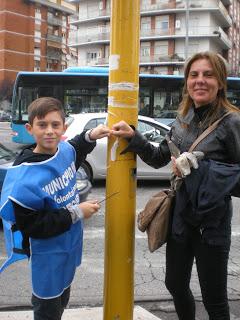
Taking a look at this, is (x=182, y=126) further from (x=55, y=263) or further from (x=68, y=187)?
A: (x=55, y=263)

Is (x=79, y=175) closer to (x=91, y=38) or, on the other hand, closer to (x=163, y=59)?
(x=163, y=59)

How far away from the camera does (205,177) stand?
2.28 m

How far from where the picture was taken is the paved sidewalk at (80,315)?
11.3 ft

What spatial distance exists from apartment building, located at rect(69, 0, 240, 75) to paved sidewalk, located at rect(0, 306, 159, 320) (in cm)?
5343

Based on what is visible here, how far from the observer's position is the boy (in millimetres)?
2156

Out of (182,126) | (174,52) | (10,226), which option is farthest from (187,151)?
(174,52)

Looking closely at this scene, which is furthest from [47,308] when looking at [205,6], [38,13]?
[38,13]

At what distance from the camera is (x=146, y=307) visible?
3.78 m

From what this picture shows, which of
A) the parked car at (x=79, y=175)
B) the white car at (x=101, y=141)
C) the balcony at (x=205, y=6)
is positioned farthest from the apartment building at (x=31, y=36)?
the parked car at (x=79, y=175)

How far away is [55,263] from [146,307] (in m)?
1.74

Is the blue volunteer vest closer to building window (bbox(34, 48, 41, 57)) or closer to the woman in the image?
the woman

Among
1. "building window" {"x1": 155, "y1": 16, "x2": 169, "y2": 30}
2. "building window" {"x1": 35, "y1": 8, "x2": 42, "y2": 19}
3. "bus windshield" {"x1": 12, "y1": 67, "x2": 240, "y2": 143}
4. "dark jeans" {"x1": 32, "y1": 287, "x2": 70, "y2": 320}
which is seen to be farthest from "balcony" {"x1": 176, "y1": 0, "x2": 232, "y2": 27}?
"dark jeans" {"x1": 32, "y1": 287, "x2": 70, "y2": 320}

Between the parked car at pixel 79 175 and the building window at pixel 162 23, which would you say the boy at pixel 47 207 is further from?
the building window at pixel 162 23

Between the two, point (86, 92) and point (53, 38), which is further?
point (53, 38)
